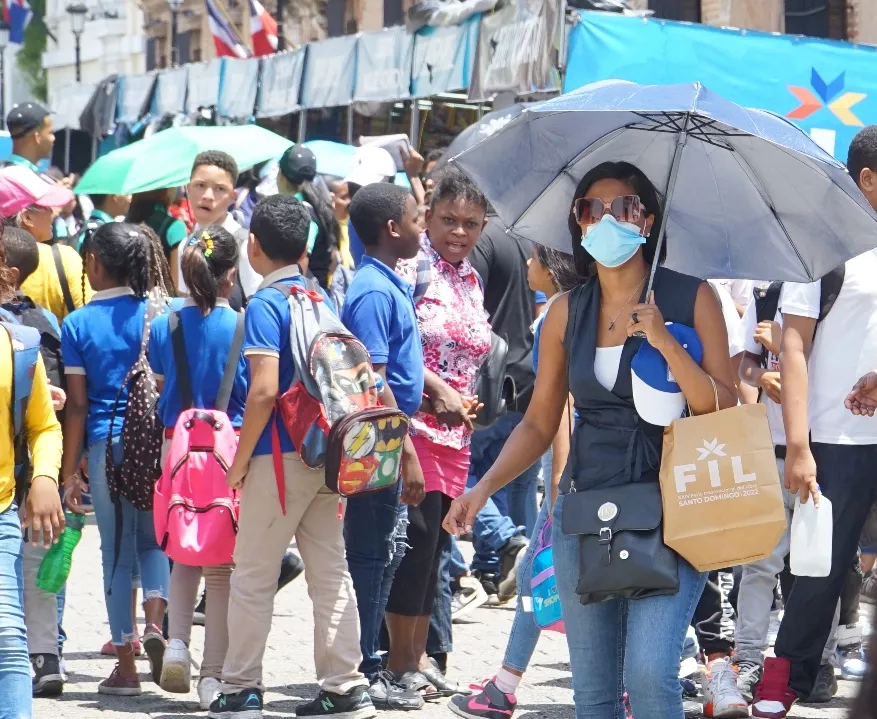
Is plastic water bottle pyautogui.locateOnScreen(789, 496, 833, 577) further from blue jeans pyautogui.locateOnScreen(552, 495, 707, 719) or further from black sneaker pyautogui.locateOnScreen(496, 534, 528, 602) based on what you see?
black sneaker pyautogui.locateOnScreen(496, 534, 528, 602)

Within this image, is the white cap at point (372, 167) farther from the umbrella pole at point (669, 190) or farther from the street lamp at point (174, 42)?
the street lamp at point (174, 42)

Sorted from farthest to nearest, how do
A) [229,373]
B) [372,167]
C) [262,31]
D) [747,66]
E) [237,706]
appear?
[262,31] → [747,66] → [372,167] → [229,373] → [237,706]

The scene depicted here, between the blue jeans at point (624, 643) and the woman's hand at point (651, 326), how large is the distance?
493 millimetres

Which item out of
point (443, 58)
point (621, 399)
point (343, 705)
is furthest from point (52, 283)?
point (443, 58)

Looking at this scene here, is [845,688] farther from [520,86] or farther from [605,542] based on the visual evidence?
[520,86]

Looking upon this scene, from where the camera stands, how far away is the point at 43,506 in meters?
4.77

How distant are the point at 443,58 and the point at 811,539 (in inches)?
517

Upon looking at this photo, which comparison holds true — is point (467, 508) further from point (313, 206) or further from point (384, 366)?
point (313, 206)

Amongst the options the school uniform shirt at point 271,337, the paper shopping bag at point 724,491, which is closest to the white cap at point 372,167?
the school uniform shirt at point 271,337

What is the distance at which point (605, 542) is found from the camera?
4.05 meters

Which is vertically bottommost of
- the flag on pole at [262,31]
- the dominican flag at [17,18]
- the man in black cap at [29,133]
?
the man in black cap at [29,133]

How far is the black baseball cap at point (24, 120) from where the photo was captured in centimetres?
924

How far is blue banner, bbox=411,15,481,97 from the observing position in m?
17.0

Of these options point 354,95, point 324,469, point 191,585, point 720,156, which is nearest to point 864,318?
point 720,156
